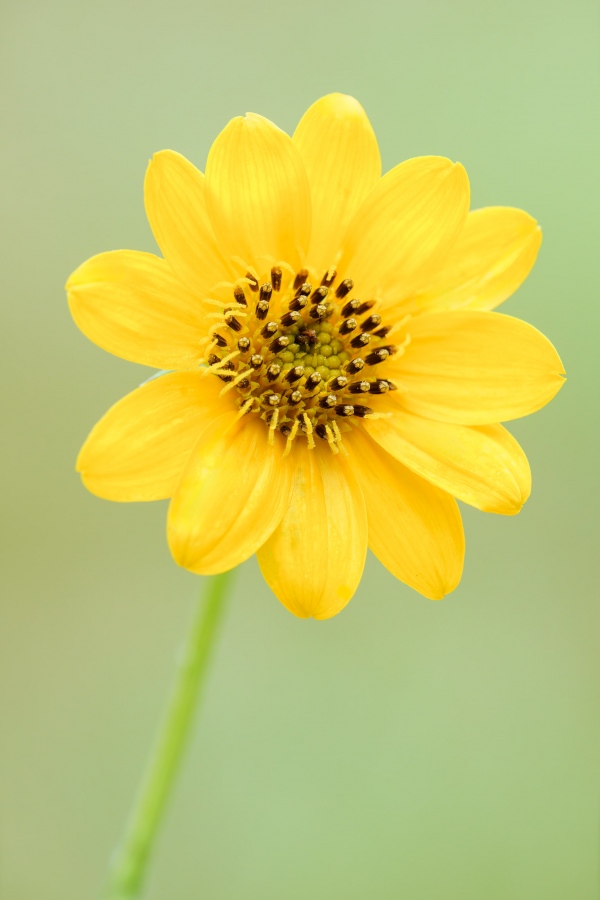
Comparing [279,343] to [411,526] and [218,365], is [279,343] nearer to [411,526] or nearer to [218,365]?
[218,365]

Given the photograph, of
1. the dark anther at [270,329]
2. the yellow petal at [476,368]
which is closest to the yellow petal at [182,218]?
the dark anther at [270,329]

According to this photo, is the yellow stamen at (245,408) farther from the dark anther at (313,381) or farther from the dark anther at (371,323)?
the dark anther at (371,323)

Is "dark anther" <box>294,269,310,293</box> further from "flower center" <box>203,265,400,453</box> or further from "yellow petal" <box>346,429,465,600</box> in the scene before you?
"yellow petal" <box>346,429,465,600</box>

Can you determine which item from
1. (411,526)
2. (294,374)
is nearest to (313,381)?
(294,374)

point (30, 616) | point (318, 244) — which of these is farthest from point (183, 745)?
point (30, 616)

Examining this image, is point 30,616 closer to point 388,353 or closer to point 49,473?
point 49,473

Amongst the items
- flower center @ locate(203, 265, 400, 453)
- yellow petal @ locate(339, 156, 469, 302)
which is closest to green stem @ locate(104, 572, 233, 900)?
flower center @ locate(203, 265, 400, 453)
